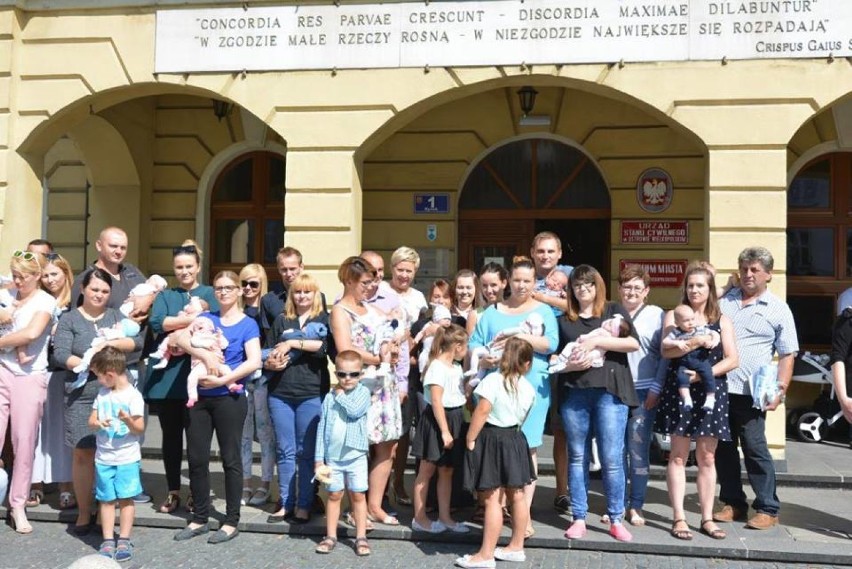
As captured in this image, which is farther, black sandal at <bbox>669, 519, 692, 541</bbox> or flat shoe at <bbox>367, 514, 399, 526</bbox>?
flat shoe at <bbox>367, 514, 399, 526</bbox>

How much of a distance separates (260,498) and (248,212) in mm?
6332

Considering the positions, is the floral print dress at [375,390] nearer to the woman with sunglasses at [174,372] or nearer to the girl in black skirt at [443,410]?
the girl in black skirt at [443,410]

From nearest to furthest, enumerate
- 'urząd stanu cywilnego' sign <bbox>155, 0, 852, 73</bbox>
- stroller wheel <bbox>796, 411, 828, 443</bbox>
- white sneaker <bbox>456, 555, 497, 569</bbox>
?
white sneaker <bbox>456, 555, 497, 569</bbox>, 'urząd stanu cywilnego' sign <bbox>155, 0, 852, 73</bbox>, stroller wheel <bbox>796, 411, 828, 443</bbox>

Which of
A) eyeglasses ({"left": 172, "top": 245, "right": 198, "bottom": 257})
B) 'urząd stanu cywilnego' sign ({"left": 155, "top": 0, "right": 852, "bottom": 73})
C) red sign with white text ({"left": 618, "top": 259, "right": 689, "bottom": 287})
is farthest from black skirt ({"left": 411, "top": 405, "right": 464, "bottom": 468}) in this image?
red sign with white text ({"left": 618, "top": 259, "right": 689, "bottom": 287})

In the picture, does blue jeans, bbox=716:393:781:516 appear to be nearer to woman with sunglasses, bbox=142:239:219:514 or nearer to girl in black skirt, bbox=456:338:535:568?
girl in black skirt, bbox=456:338:535:568

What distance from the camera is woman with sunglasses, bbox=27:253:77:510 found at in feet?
22.0

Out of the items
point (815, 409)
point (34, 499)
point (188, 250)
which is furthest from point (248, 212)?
point (815, 409)

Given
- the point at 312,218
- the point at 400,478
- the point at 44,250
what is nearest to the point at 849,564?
the point at 400,478

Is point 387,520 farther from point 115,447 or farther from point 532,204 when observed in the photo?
point 532,204

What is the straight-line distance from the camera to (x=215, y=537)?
19.8ft

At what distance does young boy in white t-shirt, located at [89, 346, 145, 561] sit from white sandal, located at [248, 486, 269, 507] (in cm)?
119

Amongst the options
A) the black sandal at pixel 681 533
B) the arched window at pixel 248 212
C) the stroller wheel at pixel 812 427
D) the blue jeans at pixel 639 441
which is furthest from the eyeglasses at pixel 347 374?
the arched window at pixel 248 212

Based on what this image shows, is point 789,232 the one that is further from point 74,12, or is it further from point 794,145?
point 74,12

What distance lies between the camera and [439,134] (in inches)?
460
